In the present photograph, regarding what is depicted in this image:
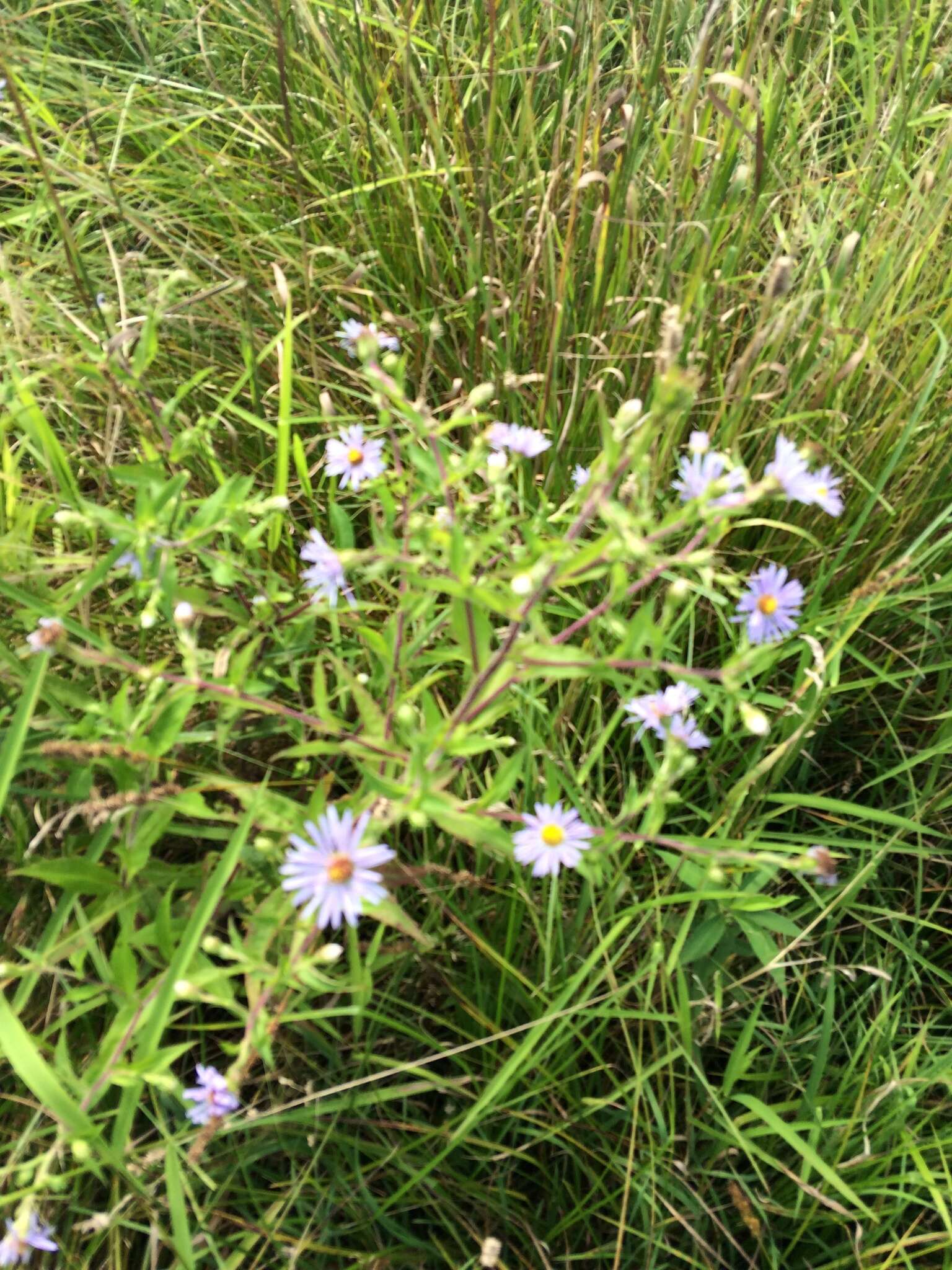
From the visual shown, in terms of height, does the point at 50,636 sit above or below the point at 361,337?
below

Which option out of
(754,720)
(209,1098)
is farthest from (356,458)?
(209,1098)

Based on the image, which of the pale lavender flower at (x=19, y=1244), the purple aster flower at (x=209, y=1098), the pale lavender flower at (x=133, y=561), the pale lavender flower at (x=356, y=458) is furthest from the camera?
the pale lavender flower at (x=356, y=458)

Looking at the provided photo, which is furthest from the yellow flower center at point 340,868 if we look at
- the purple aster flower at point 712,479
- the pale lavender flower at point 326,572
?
the purple aster flower at point 712,479

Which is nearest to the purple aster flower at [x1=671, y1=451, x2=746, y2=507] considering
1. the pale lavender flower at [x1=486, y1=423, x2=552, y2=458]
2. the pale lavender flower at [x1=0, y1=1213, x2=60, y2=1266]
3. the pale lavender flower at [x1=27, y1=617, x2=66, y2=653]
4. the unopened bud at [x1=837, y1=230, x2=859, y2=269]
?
the pale lavender flower at [x1=486, y1=423, x2=552, y2=458]

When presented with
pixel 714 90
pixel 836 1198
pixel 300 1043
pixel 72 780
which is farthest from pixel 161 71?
pixel 836 1198

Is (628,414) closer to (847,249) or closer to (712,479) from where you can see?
(712,479)

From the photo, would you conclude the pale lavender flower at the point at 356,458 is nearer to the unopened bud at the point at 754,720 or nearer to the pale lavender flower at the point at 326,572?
the pale lavender flower at the point at 326,572

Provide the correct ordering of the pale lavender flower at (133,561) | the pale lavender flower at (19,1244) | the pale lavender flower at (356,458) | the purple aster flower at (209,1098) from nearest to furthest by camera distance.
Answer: the pale lavender flower at (19,1244), the purple aster flower at (209,1098), the pale lavender flower at (133,561), the pale lavender flower at (356,458)

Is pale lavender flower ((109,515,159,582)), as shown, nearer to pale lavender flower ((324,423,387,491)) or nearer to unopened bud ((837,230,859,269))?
pale lavender flower ((324,423,387,491))
